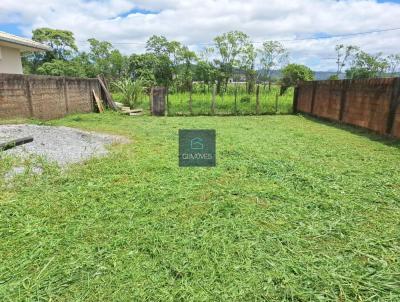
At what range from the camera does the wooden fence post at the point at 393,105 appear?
6.05m

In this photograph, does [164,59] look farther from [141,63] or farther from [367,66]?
[367,66]

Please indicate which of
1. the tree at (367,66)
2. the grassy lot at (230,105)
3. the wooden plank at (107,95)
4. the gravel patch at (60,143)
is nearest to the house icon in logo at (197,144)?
the gravel patch at (60,143)

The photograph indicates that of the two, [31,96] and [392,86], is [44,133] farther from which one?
[392,86]

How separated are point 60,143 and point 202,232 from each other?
156 inches

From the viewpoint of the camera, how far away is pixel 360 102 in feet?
24.4

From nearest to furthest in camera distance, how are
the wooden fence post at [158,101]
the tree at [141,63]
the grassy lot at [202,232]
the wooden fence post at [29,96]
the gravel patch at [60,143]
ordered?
the grassy lot at [202,232], the gravel patch at [60,143], the wooden fence post at [29,96], the wooden fence post at [158,101], the tree at [141,63]

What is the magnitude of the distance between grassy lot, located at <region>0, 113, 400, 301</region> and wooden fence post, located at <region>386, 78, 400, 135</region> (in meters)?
2.69

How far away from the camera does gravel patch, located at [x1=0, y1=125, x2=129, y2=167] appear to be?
4.24m

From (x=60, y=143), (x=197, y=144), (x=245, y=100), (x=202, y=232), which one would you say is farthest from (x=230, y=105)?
(x=202, y=232)

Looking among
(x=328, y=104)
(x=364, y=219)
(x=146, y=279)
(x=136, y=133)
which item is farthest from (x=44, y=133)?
(x=328, y=104)

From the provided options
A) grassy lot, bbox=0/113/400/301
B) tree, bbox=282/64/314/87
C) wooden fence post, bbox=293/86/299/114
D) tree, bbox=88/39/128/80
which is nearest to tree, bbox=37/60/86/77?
tree, bbox=88/39/128/80

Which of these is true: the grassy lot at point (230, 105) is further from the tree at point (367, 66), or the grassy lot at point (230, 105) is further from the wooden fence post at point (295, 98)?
the tree at point (367, 66)

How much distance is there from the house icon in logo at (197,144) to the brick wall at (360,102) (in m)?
4.57

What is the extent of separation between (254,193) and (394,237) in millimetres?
1333
